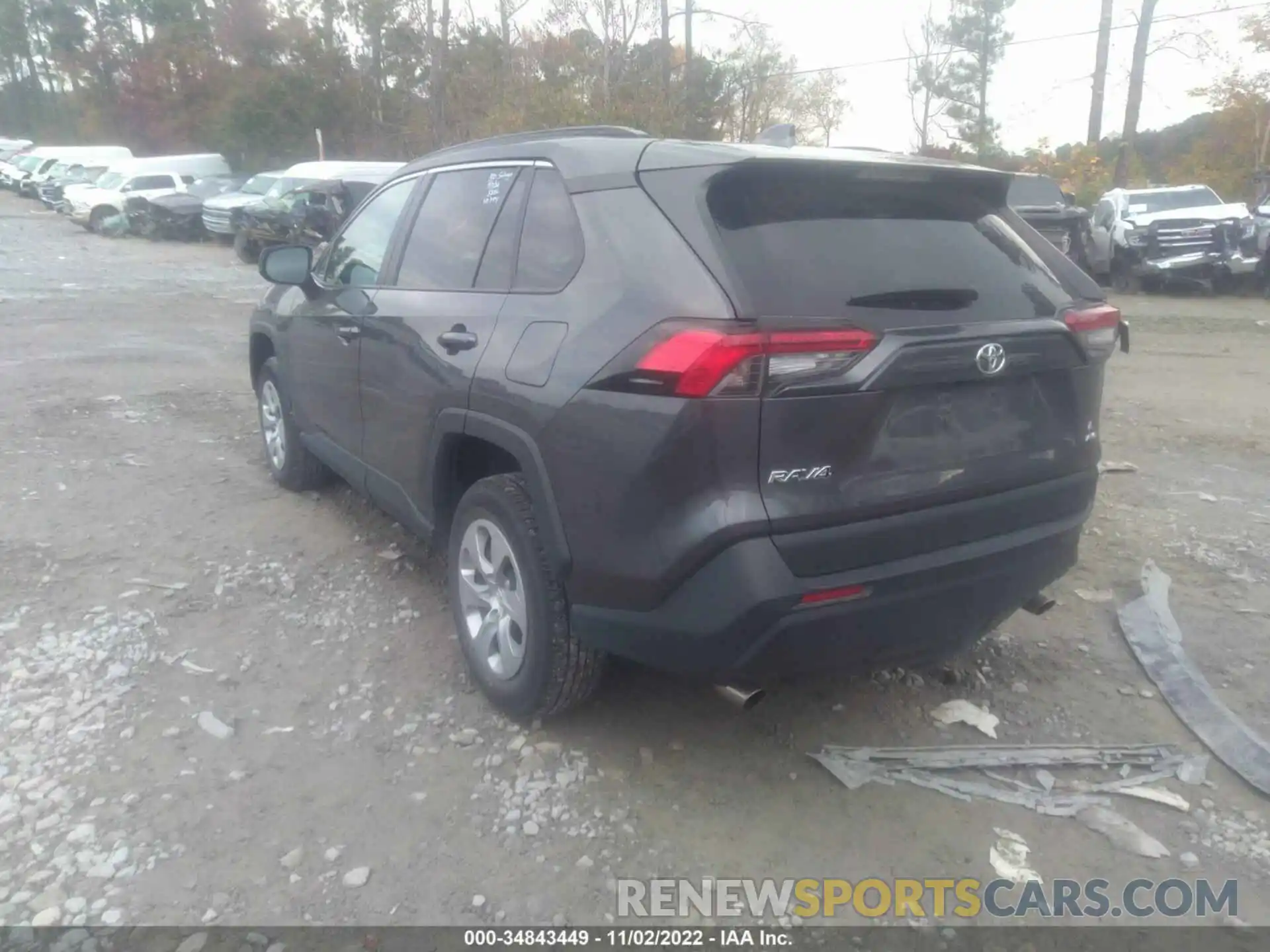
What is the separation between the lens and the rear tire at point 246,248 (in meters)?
19.2

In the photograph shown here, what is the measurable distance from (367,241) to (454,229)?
925 millimetres

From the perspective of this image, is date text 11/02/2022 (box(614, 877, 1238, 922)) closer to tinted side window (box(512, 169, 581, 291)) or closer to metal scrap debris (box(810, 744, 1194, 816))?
metal scrap debris (box(810, 744, 1194, 816))

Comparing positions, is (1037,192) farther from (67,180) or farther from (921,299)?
(67,180)

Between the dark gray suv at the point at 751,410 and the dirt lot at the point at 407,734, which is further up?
the dark gray suv at the point at 751,410

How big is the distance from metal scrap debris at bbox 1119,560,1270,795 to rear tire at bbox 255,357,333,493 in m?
3.97

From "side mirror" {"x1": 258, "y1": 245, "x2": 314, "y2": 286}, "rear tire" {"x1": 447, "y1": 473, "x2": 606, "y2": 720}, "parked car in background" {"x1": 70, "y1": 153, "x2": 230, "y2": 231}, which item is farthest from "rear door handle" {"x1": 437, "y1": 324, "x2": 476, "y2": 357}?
"parked car in background" {"x1": 70, "y1": 153, "x2": 230, "y2": 231}

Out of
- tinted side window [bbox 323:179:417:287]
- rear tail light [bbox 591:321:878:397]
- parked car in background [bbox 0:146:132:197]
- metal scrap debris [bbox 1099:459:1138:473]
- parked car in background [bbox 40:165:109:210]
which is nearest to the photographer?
rear tail light [bbox 591:321:878:397]

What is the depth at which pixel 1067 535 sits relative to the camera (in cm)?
327

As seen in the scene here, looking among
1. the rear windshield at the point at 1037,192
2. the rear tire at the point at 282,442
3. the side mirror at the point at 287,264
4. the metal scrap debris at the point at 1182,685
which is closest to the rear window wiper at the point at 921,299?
the metal scrap debris at the point at 1182,685

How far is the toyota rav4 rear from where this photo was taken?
266 cm

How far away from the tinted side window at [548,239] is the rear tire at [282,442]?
2.47 meters

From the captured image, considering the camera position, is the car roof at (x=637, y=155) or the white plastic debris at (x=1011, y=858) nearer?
the white plastic debris at (x=1011, y=858)

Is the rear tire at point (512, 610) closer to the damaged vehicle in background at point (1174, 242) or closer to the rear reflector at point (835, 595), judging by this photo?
the rear reflector at point (835, 595)

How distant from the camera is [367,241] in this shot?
4.70 m
